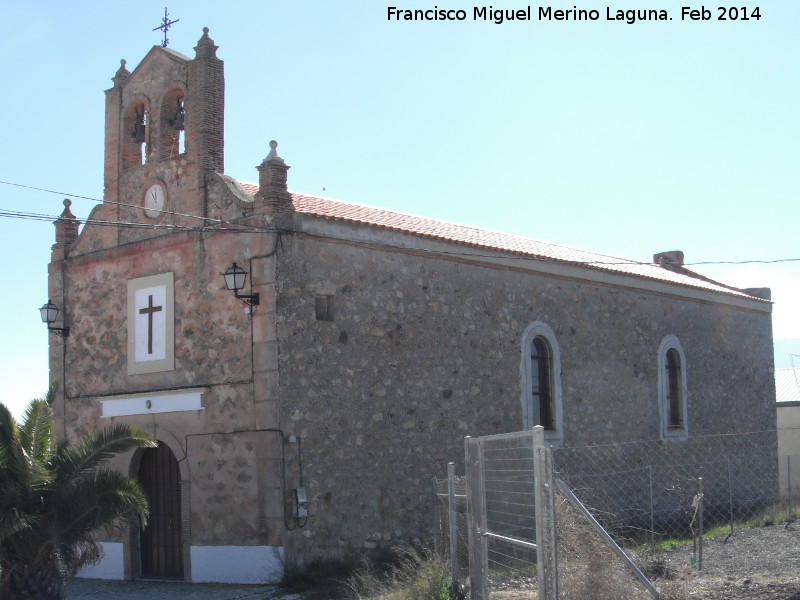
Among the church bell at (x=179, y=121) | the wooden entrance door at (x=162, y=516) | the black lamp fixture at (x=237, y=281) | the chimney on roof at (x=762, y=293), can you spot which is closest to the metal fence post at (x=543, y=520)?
the black lamp fixture at (x=237, y=281)

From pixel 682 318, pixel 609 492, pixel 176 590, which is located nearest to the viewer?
pixel 176 590

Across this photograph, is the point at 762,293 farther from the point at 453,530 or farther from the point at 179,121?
the point at 453,530

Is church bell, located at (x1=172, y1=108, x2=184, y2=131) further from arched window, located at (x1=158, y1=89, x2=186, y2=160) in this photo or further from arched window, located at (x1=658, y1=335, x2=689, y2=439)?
arched window, located at (x1=658, y1=335, x2=689, y2=439)

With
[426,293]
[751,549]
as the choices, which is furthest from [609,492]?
[426,293]

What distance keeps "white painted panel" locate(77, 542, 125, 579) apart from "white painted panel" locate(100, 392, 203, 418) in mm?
2193

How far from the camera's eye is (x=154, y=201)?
1619cm

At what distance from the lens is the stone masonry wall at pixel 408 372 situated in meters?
14.3

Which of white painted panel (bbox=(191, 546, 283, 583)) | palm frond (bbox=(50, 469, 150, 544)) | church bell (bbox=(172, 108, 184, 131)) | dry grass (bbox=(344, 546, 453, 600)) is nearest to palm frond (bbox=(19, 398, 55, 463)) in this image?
palm frond (bbox=(50, 469, 150, 544))

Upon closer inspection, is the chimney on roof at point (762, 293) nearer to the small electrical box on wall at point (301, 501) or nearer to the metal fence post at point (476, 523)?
the small electrical box on wall at point (301, 501)

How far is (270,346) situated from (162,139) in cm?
466

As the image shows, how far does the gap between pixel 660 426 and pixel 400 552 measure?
8983 mm

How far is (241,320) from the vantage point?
47.5 feet

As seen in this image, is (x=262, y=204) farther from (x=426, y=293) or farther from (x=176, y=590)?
(x=176, y=590)

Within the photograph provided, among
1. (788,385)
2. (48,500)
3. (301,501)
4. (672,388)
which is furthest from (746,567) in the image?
(788,385)
